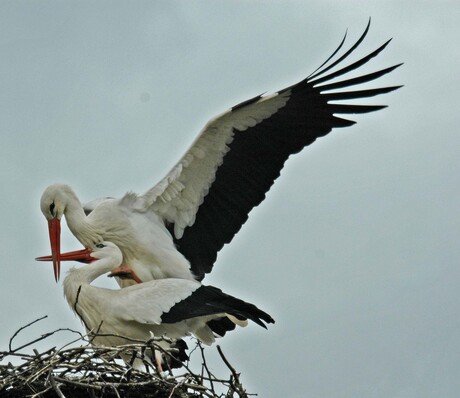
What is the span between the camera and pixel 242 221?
11.5 m

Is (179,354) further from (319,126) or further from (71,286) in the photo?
(319,126)

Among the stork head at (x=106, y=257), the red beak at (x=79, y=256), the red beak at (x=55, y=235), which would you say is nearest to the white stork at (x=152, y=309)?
the stork head at (x=106, y=257)

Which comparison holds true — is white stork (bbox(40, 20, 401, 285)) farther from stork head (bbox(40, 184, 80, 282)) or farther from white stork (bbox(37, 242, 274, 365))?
white stork (bbox(37, 242, 274, 365))

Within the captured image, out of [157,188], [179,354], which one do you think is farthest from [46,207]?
[179,354]

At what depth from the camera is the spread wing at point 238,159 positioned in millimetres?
11141

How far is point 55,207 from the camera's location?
1115cm

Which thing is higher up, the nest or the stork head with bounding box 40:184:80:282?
the stork head with bounding box 40:184:80:282

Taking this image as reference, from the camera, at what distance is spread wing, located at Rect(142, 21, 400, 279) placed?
36.6ft

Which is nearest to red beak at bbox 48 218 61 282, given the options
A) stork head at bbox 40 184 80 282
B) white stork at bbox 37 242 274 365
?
stork head at bbox 40 184 80 282

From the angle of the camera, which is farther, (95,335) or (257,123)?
(257,123)

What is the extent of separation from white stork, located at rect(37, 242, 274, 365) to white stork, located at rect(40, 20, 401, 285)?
60cm

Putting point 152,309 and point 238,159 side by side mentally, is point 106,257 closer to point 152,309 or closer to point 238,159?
point 152,309

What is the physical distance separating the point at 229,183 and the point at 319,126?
0.78 meters

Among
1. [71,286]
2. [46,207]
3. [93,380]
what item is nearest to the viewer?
[93,380]
